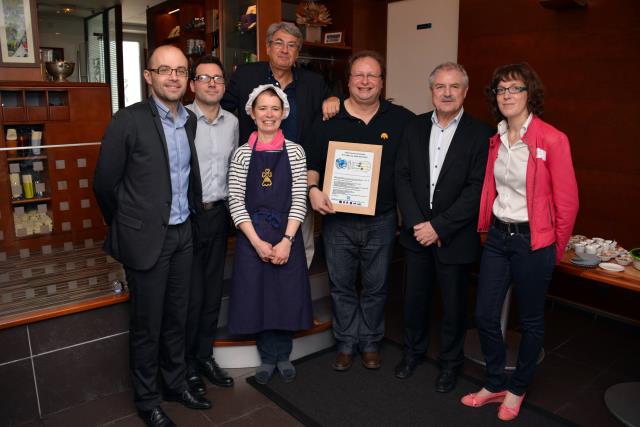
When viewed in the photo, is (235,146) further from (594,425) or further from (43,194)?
(594,425)

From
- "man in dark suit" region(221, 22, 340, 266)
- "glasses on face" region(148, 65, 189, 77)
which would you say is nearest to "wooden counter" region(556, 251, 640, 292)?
"man in dark suit" region(221, 22, 340, 266)

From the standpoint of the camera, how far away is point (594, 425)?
2.71 meters

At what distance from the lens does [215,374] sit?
9.99 ft

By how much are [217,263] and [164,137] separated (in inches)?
30.9

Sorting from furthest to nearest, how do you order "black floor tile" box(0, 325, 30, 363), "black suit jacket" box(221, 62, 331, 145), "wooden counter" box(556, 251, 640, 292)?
"black suit jacket" box(221, 62, 331, 145) → "black floor tile" box(0, 325, 30, 363) → "wooden counter" box(556, 251, 640, 292)

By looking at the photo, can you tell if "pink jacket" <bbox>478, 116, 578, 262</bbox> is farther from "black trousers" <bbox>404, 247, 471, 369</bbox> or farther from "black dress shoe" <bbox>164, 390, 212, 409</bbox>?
"black dress shoe" <bbox>164, 390, 212, 409</bbox>

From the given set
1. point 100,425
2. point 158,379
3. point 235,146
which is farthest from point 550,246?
point 100,425

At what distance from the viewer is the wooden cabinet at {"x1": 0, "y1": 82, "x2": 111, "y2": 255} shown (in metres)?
2.67

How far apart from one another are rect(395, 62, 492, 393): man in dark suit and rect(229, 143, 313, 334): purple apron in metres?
0.60

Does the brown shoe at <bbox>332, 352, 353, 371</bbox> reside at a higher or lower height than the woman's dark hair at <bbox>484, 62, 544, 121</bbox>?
lower

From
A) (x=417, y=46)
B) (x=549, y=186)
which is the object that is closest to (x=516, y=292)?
(x=549, y=186)

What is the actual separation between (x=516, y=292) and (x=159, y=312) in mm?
1690

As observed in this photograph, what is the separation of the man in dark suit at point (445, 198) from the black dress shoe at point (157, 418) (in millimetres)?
1420

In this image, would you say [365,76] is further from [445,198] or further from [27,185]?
[27,185]
